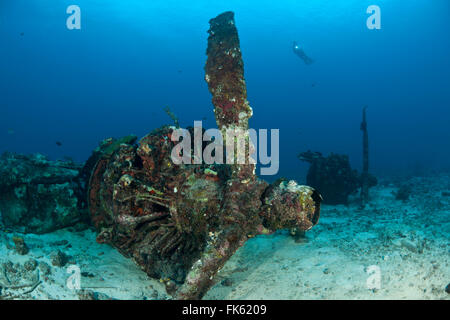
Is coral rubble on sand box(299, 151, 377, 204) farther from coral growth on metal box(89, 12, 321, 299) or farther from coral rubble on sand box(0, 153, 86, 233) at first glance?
coral rubble on sand box(0, 153, 86, 233)

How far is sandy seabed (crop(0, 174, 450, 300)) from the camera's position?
136 inches

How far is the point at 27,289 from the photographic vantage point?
3406 mm

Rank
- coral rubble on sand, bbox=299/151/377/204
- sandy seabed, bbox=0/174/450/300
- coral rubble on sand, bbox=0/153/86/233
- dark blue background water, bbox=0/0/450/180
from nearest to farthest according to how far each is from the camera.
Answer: sandy seabed, bbox=0/174/450/300 → coral rubble on sand, bbox=0/153/86/233 → coral rubble on sand, bbox=299/151/377/204 → dark blue background water, bbox=0/0/450/180

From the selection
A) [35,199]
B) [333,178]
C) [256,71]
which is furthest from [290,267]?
[256,71]

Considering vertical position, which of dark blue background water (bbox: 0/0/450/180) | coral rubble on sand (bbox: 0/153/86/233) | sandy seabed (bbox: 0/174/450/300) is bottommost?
sandy seabed (bbox: 0/174/450/300)

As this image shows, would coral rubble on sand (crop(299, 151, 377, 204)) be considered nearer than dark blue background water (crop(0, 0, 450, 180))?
Yes

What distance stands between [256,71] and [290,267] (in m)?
113

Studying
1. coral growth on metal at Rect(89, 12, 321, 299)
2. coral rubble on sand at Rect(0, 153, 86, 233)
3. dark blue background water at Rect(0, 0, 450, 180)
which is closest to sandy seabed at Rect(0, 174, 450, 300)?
coral rubble on sand at Rect(0, 153, 86, 233)

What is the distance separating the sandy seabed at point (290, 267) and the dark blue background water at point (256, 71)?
52.1 meters

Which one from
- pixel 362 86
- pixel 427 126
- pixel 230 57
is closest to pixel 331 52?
pixel 362 86

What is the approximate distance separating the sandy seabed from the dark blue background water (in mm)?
52097
